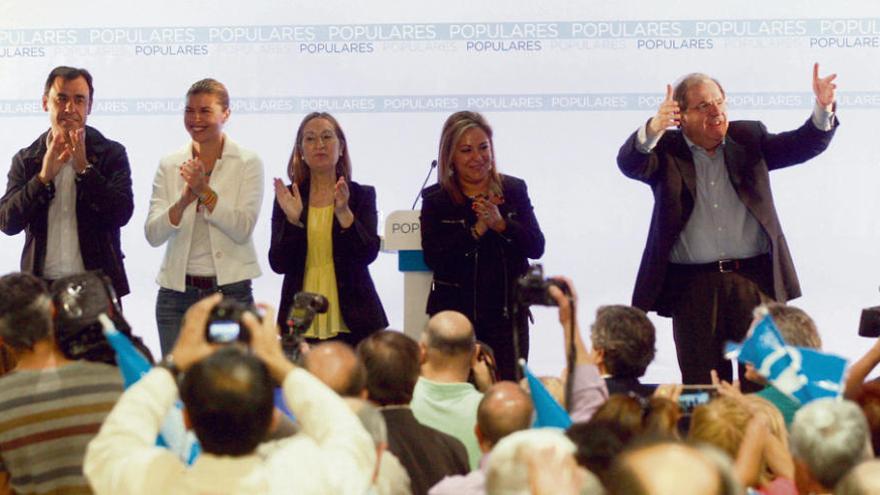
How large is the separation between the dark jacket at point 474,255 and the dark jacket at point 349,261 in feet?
0.70

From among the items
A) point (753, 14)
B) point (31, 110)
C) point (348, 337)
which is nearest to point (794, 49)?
point (753, 14)

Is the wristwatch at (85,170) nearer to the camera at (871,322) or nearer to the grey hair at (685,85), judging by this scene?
the grey hair at (685,85)

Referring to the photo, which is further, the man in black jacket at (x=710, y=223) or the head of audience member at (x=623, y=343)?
the man in black jacket at (x=710, y=223)

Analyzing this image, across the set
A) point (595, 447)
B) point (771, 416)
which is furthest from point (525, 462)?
point (771, 416)

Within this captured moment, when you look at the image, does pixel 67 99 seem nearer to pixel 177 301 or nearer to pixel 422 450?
pixel 177 301

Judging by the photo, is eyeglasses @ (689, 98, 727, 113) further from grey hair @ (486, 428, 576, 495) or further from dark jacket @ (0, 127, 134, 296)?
Result: grey hair @ (486, 428, 576, 495)

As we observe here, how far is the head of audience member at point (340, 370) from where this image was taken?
312cm

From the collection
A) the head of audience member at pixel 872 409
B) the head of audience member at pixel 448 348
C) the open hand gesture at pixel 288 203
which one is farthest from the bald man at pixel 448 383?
the open hand gesture at pixel 288 203

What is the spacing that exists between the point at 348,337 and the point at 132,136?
1848 millimetres

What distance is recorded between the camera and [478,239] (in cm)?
520

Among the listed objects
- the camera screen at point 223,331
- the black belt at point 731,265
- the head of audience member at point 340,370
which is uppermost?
the black belt at point 731,265

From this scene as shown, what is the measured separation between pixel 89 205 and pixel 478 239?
1.47 m

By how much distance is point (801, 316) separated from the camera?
388 cm

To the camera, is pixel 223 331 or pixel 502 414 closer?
pixel 223 331
